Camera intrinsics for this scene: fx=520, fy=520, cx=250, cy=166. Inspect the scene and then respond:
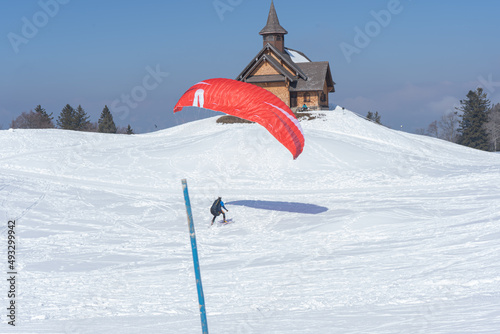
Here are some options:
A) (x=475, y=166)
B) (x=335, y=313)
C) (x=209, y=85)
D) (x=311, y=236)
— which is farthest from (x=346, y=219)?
(x=475, y=166)

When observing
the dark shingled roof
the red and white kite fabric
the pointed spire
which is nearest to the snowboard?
the red and white kite fabric

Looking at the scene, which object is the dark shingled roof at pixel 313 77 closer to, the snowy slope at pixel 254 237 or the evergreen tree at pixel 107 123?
the snowy slope at pixel 254 237

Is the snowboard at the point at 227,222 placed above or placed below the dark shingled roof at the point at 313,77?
below

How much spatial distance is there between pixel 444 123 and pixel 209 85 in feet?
324

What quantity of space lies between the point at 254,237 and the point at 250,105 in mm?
4416

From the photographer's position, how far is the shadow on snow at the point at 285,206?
20786 millimetres

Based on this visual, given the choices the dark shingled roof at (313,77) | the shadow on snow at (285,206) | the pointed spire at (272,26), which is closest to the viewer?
the shadow on snow at (285,206)

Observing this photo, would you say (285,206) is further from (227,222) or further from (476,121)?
(476,121)

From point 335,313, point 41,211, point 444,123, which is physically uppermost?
point 444,123

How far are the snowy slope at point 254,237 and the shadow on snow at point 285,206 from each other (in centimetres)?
18

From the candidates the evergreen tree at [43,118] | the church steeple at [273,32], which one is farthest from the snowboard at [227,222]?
the evergreen tree at [43,118]

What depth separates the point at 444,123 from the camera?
10769 centimetres

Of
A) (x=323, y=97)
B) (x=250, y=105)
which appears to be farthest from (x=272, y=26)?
(x=250, y=105)

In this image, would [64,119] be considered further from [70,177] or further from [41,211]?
[41,211]
